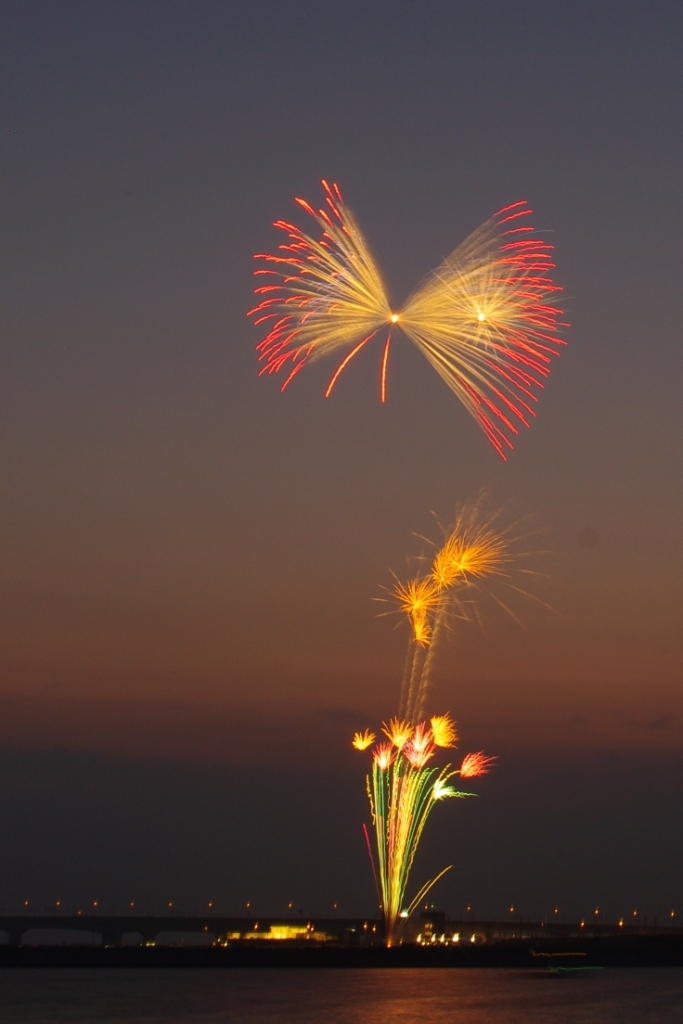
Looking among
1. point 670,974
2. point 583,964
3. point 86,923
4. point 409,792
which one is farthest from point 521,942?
point 409,792

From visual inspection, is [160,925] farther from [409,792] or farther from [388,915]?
[409,792]

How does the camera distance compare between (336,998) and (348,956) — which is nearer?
(336,998)

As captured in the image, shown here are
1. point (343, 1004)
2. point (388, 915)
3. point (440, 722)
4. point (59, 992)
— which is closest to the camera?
point (440, 722)

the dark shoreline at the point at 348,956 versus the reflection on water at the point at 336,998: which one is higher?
the dark shoreline at the point at 348,956

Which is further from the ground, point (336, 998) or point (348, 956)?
point (348, 956)

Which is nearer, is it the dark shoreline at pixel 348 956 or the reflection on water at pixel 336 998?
the reflection on water at pixel 336 998
